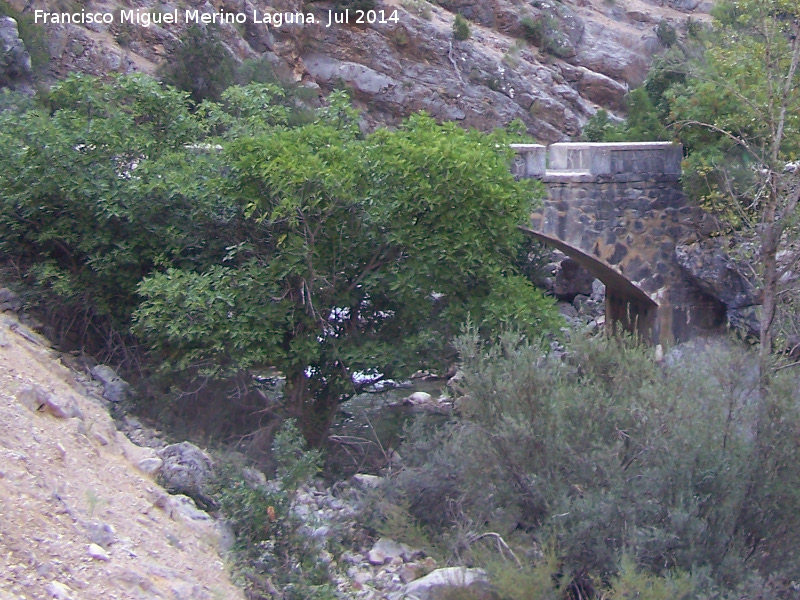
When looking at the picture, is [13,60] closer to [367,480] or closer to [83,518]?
[367,480]

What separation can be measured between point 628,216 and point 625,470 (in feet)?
24.7

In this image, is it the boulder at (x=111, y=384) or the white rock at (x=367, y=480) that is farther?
the boulder at (x=111, y=384)

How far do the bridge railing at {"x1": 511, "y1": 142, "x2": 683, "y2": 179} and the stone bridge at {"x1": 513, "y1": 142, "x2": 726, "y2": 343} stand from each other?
1 cm

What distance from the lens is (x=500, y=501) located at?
547 cm

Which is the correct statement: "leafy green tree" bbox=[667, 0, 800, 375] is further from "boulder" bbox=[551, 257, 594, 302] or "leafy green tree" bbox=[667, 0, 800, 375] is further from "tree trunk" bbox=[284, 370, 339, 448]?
"boulder" bbox=[551, 257, 594, 302]

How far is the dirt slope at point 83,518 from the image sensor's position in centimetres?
388

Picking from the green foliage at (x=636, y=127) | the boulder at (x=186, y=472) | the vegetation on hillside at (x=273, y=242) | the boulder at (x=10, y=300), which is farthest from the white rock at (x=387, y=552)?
the green foliage at (x=636, y=127)

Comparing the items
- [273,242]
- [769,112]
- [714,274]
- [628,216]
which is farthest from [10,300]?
[714,274]

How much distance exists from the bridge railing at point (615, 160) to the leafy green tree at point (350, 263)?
459 centimetres

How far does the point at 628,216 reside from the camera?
480 inches

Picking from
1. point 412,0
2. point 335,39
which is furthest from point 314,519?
point 412,0

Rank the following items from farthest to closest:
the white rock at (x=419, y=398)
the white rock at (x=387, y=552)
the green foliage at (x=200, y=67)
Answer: the green foliage at (x=200, y=67), the white rock at (x=419, y=398), the white rock at (x=387, y=552)

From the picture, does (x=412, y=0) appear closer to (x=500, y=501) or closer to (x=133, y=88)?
(x=133, y=88)

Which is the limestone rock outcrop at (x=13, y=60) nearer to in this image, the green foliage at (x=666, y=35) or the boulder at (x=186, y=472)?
the boulder at (x=186, y=472)
